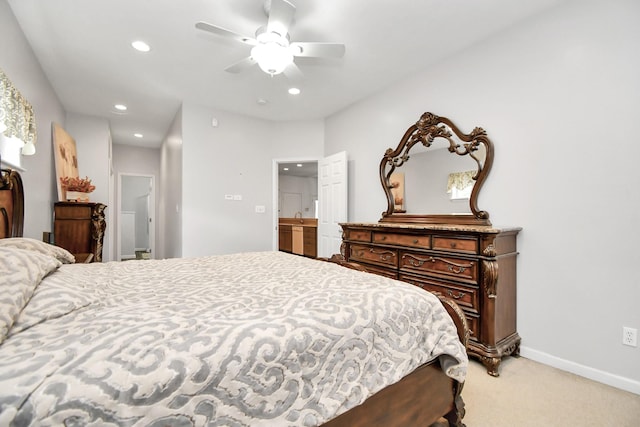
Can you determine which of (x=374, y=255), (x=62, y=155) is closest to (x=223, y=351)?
(x=374, y=255)

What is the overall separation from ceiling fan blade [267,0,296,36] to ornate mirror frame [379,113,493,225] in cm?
165

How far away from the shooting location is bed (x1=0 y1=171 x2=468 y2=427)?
64 cm

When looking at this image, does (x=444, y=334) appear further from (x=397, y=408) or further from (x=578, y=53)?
(x=578, y=53)

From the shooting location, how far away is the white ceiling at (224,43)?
2180 mm

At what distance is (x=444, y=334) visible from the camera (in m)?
1.23

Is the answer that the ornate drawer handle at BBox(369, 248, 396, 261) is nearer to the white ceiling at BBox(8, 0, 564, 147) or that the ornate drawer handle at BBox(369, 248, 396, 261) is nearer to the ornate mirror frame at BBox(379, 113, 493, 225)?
the ornate mirror frame at BBox(379, 113, 493, 225)

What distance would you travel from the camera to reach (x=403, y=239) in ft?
8.63

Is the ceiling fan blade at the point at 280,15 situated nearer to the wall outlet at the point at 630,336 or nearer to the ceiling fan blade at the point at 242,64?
the ceiling fan blade at the point at 242,64

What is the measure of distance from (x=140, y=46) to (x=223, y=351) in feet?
10.1

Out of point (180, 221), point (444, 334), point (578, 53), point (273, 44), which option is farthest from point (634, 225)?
point (180, 221)

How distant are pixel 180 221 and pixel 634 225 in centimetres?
459

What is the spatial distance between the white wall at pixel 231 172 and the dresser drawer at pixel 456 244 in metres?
2.85

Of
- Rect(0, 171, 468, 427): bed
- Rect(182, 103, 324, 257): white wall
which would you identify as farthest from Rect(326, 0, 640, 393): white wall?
Rect(182, 103, 324, 257): white wall

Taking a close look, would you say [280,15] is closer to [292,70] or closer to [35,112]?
[292,70]
